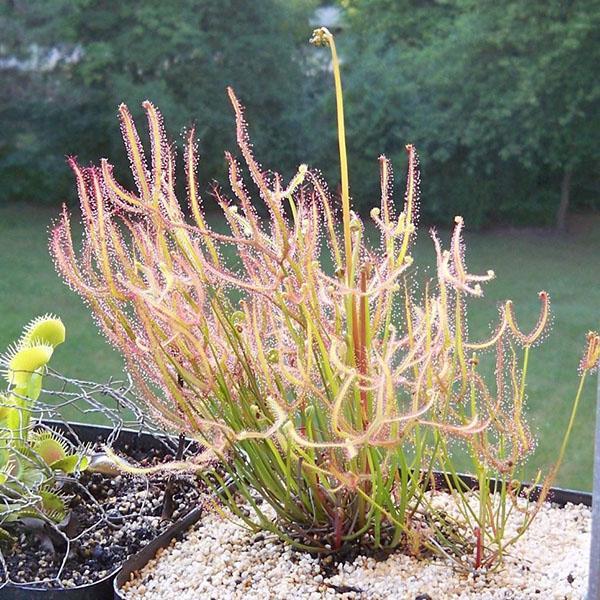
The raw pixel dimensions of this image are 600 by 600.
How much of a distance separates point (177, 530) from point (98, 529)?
0.38 ft

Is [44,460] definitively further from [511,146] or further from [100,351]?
[511,146]

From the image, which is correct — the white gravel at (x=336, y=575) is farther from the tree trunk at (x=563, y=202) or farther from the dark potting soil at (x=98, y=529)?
the tree trunk at (x=563, y=202)

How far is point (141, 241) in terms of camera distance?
110 centimetres

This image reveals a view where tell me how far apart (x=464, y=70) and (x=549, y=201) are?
120 cm

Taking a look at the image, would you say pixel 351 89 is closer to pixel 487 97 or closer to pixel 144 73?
pixel 487 97

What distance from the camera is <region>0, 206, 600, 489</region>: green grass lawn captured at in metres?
3.24

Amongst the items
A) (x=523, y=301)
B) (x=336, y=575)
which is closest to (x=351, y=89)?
(x=523, y=301)

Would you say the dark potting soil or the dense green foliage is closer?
the dark potting soil

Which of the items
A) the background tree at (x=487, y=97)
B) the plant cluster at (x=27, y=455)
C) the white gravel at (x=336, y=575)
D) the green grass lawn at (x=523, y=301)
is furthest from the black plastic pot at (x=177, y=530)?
the background tree at (x=487, y=97)

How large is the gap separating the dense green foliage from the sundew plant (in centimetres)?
465

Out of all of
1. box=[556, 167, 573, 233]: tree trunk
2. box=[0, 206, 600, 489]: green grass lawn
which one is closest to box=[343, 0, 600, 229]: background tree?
box=[556, 167, 573, 233]: tree trunk

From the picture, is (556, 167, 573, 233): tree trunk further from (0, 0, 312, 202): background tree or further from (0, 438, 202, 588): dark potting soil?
(0, 438, 202, 588): dark potting soil

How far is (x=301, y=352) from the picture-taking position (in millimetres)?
1018

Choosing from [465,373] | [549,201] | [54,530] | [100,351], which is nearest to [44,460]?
[54,530]
